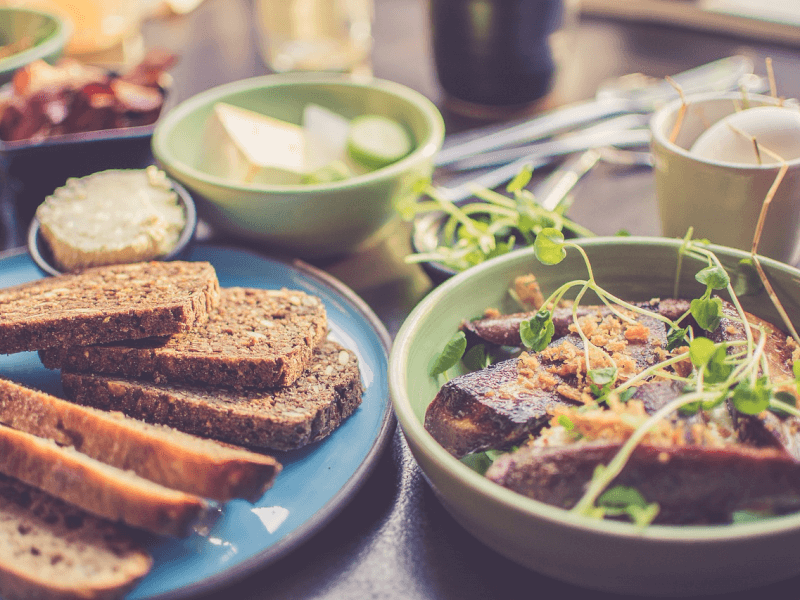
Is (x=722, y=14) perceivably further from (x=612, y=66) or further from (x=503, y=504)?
(x=503, y=504)

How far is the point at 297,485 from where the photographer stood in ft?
3.97

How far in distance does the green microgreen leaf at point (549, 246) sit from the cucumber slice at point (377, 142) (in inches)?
32.0

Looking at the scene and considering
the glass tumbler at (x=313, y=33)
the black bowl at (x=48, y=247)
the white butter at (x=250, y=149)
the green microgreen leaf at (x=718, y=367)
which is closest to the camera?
the green microgreen leaf at (x=718, y=367)

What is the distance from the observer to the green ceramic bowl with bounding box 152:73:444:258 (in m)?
1.77

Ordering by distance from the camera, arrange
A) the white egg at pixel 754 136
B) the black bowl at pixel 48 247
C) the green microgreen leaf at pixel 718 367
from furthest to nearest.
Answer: the black bowl at pixel 48 247 < the white egg at pixel 754 136 < the green microgreen leaf at pixel 718 367

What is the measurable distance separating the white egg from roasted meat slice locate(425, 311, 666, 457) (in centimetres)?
50

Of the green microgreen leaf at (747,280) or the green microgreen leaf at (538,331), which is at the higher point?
the green microgreen leaf at (747,280)

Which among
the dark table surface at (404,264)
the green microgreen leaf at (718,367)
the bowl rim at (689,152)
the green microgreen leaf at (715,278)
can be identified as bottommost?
the dark table surface at (404,264)

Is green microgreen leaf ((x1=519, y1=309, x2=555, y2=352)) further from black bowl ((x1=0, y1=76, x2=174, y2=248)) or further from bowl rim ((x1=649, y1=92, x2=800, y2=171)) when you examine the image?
black bowl ((x1=0, y1=76, x2=174, y2=248))

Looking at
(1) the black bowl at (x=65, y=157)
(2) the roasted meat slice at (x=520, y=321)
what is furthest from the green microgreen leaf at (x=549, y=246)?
(1) the black bowl at (x=65, y=157)

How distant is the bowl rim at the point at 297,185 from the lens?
1774 mm

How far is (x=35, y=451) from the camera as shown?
1.12 meters

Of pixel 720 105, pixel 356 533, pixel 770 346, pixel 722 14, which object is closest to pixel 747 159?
pixel 720 105

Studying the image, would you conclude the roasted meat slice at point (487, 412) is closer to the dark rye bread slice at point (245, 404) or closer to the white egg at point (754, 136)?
the dark rye bread slice at point (245, 404)
